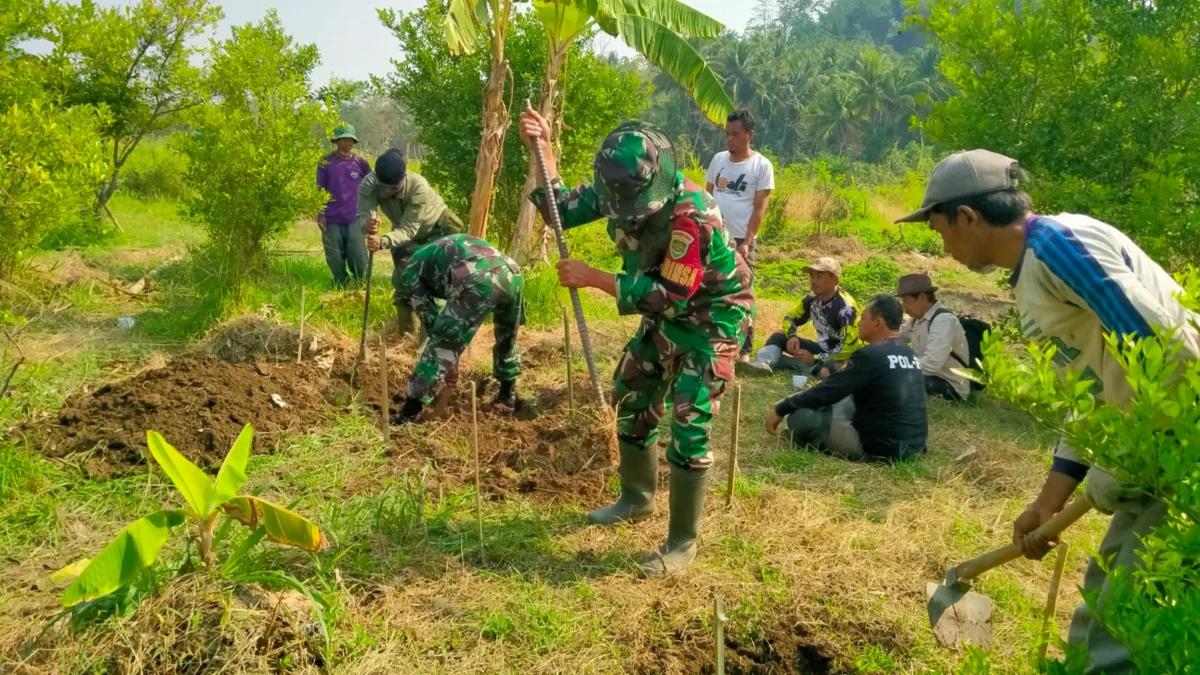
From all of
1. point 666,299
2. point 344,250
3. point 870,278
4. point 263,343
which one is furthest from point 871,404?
point 870,278

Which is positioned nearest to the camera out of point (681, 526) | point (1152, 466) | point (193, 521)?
point (1152, 466)

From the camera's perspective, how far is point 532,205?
9.17m

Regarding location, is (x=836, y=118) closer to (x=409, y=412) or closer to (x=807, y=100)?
(x=807, y=100)

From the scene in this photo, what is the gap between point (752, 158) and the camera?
6922 mm

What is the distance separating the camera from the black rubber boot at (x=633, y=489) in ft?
12.8

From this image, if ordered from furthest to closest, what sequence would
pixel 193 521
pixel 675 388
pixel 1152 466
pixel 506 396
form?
pixel 506 396 < pixel 675 388 < pixel 193 521 < pixel 1152 466

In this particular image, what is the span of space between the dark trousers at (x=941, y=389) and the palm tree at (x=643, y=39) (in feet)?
14.2

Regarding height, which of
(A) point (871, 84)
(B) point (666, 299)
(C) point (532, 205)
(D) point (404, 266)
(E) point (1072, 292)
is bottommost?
(D) point (404, 266)

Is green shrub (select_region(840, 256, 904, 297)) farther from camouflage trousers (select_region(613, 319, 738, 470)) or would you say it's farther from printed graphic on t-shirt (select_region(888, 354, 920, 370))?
camouflage trousers (select_region(613, 319, 738, 470))

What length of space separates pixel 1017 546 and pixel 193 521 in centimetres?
263

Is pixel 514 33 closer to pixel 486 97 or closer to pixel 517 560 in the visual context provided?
pixel 486 97

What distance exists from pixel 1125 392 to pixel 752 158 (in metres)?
5.04

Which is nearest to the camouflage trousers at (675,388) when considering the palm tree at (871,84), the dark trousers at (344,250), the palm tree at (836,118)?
the dark trousers at (344,250)

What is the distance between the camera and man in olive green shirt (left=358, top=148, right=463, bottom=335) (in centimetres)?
659
